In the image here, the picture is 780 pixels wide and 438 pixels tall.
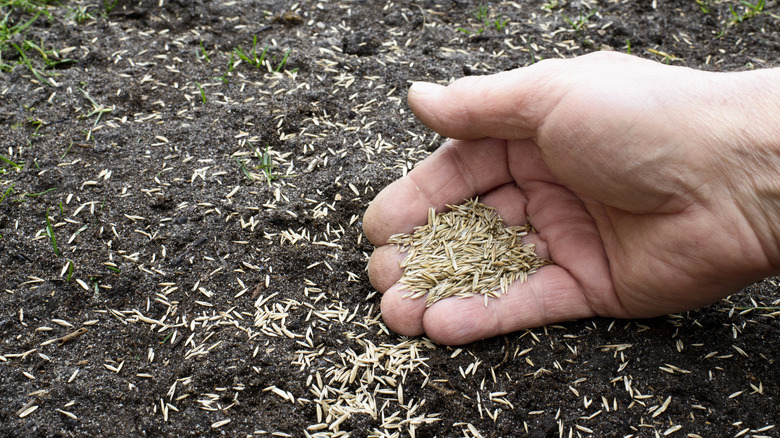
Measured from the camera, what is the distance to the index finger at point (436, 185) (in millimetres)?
2969

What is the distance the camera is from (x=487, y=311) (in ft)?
8.89

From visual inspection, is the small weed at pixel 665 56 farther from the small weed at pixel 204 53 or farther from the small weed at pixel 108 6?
the small weed at pixel 108 6

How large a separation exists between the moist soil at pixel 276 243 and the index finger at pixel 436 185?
234 mm

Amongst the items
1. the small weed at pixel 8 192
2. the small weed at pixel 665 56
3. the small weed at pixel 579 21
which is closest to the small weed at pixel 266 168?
the small weed at pixel 8 192

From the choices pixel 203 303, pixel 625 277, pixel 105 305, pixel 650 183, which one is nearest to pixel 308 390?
pixel 203 303

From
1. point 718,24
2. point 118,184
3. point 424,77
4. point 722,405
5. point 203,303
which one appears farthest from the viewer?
point 718,24

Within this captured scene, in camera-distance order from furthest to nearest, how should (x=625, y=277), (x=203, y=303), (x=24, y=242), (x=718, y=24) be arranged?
(x=718, y=24) → (x=24, y=242) → (x=203, y=303) → (x=625, y=277)

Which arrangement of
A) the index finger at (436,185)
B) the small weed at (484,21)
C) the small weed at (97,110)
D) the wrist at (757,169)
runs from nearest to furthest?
the wrist at (757,169) < the index finger at (436,185) < the small weed at (97,110) < the small weed at (484,21)

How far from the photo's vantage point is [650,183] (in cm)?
250

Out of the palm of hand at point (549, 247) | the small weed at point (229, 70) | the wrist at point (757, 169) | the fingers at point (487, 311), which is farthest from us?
the small weed at point (229, 70)

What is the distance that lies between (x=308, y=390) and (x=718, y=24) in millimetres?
3771

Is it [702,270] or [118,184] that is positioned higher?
[702,270]

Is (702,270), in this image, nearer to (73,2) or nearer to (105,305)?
(105,305)

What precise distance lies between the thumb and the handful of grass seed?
0.42 meters
